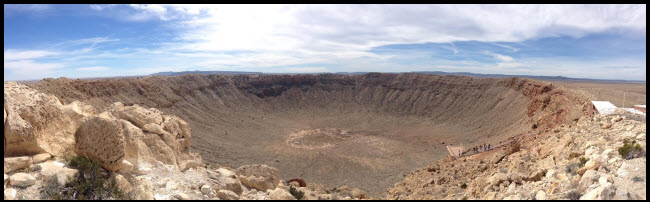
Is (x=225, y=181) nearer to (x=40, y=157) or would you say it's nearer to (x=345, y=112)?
(x=40, y=157)

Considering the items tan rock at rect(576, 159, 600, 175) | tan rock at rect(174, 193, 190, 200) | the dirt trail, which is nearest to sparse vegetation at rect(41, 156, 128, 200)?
tan rock at rect(174, 193, 190, 200)

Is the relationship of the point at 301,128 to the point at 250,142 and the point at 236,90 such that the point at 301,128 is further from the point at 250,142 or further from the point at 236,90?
the point at 236,90

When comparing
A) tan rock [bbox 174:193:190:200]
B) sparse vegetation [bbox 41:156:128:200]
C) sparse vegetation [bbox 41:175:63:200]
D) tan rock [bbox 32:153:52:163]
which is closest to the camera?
sparse vegetation [bbox 41:175:63:200]

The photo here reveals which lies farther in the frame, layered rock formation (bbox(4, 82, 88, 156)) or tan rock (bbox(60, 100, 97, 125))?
tan rock (bbox(60, 100, 97, 125))

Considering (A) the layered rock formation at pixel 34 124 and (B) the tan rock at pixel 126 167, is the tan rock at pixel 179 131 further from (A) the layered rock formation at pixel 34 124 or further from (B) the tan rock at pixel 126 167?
(B) the tan rock at pixel 126 167

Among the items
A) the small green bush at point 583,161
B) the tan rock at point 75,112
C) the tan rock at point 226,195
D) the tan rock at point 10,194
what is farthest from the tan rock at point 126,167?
the small green bush at point 583,161

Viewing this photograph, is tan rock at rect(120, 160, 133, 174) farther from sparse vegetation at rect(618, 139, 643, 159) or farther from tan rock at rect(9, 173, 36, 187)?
sparse vegetation at rect(618, 139, 643, 159)
